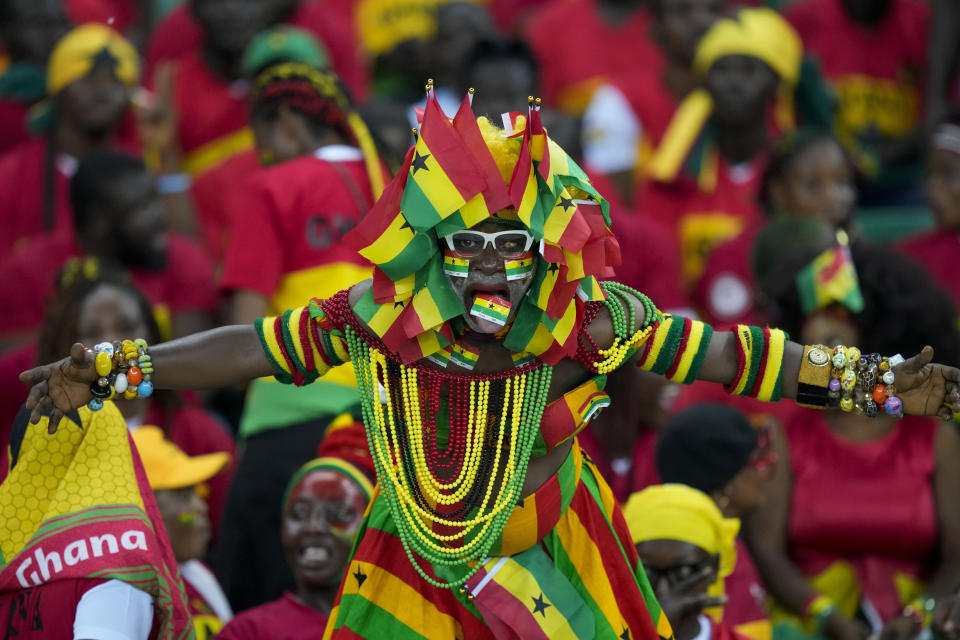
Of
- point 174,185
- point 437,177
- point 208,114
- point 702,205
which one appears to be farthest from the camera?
point 208,114

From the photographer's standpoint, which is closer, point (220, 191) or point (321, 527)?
point (321, 527)

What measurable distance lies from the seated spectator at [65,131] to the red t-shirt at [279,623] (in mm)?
3546

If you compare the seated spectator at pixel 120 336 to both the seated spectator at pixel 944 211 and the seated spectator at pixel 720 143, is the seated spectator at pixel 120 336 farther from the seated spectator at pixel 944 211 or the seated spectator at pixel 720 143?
the seated spectator at pixel 944 211

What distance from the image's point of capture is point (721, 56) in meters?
8.09

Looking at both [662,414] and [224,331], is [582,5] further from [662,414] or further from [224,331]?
[224,331]

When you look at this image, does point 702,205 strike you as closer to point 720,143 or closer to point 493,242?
point 720,143

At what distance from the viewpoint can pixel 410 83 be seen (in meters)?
9.42

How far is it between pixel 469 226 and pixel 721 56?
174 inches

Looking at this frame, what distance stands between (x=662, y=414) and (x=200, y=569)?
83.7 inches

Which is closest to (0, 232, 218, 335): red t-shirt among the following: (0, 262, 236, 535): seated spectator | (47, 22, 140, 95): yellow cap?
(0, 262, 236, 535): seated spectator

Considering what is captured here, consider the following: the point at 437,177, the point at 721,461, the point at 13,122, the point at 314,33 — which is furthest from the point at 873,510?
the point at 13,122

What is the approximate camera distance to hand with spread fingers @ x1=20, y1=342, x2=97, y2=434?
3990 millimetres

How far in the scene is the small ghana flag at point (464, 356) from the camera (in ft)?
13.6

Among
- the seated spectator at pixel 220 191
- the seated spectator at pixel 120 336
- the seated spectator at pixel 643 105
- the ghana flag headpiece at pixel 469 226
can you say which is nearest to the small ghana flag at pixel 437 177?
the ghana flag headpiece at pixel 469 226
